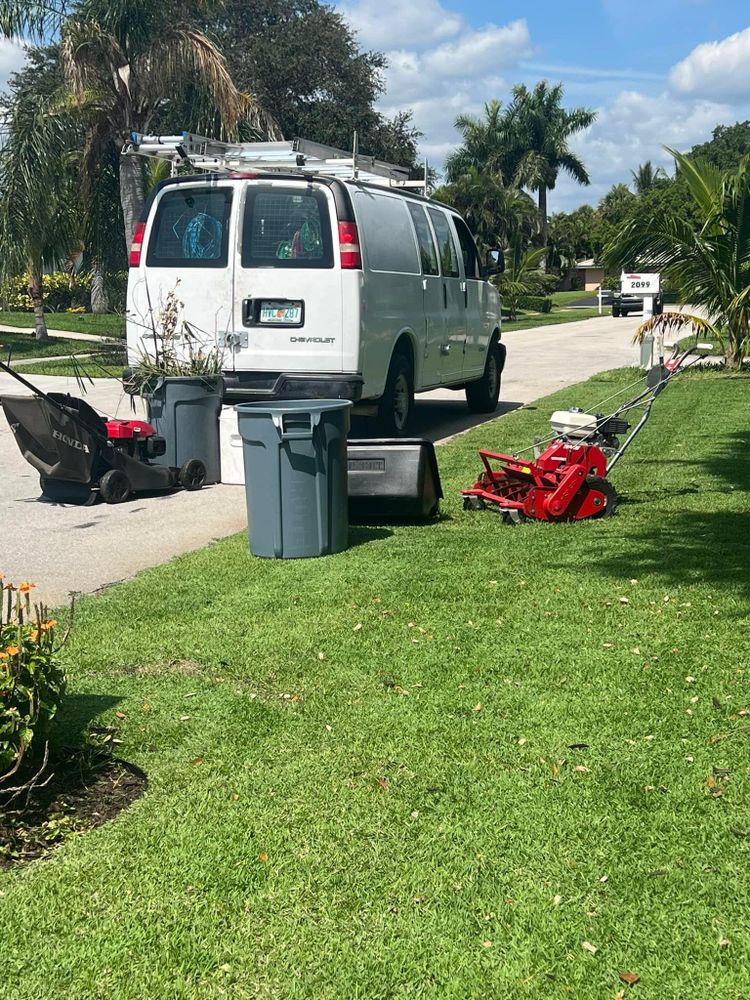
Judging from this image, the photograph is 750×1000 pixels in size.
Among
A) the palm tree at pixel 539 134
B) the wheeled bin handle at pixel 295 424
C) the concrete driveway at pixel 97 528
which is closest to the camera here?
the wheeled bin handle at pixel 295 424

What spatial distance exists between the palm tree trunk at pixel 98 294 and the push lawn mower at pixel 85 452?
2768 cm

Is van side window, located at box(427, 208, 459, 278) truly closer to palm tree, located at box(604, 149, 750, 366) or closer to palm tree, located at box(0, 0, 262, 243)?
palm tree, located at box(604, 149, 750, 366)

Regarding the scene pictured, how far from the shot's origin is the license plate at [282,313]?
10.0m

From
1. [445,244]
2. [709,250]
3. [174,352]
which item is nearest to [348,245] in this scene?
[174,352]

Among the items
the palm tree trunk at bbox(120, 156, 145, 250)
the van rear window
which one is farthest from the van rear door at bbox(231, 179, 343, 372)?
the palm tree trunk at bbox(120, 156, 145, 250)

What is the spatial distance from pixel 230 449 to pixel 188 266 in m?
1.69

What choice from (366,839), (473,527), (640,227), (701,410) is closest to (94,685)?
(366,839)

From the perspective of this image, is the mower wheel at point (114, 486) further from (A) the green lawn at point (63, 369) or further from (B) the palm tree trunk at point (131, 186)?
(B) the palm tree trunk at point (131, 186)

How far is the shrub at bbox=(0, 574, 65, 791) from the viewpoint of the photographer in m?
3.49

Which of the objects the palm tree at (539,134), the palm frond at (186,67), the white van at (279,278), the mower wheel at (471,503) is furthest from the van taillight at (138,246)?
the palm tree at (539,134)

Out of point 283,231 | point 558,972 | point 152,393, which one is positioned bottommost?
point 558,972

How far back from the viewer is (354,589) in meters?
6.24

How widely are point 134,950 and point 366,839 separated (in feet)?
2.65

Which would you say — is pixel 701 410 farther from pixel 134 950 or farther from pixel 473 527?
pixel 134 950
